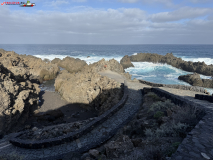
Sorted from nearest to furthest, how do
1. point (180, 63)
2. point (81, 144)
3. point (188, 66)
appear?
point (81, 144) < point (188, 66) < point (180, 63)

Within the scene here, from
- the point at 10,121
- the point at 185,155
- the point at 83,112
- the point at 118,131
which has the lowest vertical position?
the point at 83,112

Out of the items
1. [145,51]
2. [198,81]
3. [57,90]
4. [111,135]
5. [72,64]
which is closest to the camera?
[111,135]

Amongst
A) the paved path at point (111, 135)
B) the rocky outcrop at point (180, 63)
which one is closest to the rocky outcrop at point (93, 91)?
the paved path at point (111, 135)

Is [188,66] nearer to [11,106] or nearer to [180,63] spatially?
[180,63]

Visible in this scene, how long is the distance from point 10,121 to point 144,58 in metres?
52.9

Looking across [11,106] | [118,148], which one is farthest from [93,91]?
[118,148]

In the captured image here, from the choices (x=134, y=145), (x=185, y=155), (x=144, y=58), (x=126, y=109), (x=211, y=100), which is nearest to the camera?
(x=185, y=155)

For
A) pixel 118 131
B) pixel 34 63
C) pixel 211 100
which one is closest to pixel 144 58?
pixel 34 63

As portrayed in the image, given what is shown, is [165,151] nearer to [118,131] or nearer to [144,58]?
[118,131]

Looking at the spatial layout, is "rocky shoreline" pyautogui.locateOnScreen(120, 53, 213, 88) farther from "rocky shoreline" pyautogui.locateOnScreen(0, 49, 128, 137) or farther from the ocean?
"rocky shoreline" pyautogui.locateOnScreen(0, 49, 128, 137)

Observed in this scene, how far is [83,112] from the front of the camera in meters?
15.1

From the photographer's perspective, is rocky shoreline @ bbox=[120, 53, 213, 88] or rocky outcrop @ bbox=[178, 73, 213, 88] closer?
rocky outcrop @ bbox=[178, 73, 213, 88]

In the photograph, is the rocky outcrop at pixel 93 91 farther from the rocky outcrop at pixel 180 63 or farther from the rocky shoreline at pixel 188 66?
the rocky outcrop at pixel 180 63

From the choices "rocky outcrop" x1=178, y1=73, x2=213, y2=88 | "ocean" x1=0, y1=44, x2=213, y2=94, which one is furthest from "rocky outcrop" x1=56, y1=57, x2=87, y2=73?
"rocky outcrop" x1=178, y1=73, x2=213, y2=88
